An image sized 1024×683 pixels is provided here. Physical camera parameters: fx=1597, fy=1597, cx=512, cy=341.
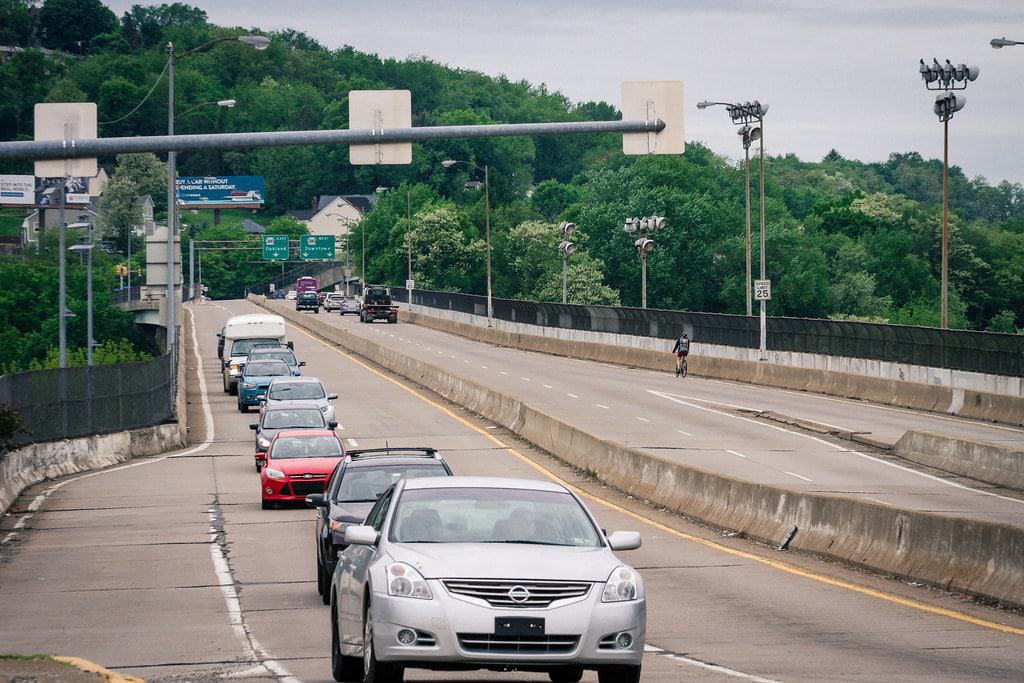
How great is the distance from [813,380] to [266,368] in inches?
728

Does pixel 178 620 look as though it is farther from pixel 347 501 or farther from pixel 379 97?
pixel 379 97

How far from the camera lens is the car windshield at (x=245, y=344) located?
58.8 metres

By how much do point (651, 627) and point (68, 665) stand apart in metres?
5.67

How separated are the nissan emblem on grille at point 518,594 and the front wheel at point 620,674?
681mm

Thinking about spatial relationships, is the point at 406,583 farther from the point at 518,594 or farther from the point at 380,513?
the point at 380,513

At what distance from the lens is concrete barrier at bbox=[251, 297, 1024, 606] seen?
16.0 metres

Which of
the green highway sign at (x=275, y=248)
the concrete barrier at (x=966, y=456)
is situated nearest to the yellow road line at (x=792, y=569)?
the concrete barrier at (x=966, y=456)

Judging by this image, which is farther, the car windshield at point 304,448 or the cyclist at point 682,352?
the cyclist at point 682,352

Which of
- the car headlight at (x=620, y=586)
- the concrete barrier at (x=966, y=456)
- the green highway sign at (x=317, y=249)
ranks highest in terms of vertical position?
the green highway sign at (x=317, y=249)

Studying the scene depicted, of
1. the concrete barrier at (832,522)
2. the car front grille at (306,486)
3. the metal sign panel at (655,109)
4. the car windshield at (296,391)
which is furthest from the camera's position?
the car windshield at (296,391)

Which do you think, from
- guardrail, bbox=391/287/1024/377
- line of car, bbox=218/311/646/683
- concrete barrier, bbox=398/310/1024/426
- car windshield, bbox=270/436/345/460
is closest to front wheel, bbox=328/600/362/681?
line of car, bbox=218/311/646/683

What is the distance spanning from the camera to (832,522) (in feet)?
67.3

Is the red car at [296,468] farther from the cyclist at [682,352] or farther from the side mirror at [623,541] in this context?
the cyclist at [682,352]

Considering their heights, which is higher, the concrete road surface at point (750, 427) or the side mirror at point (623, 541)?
the side mirror at point (623, 541)
